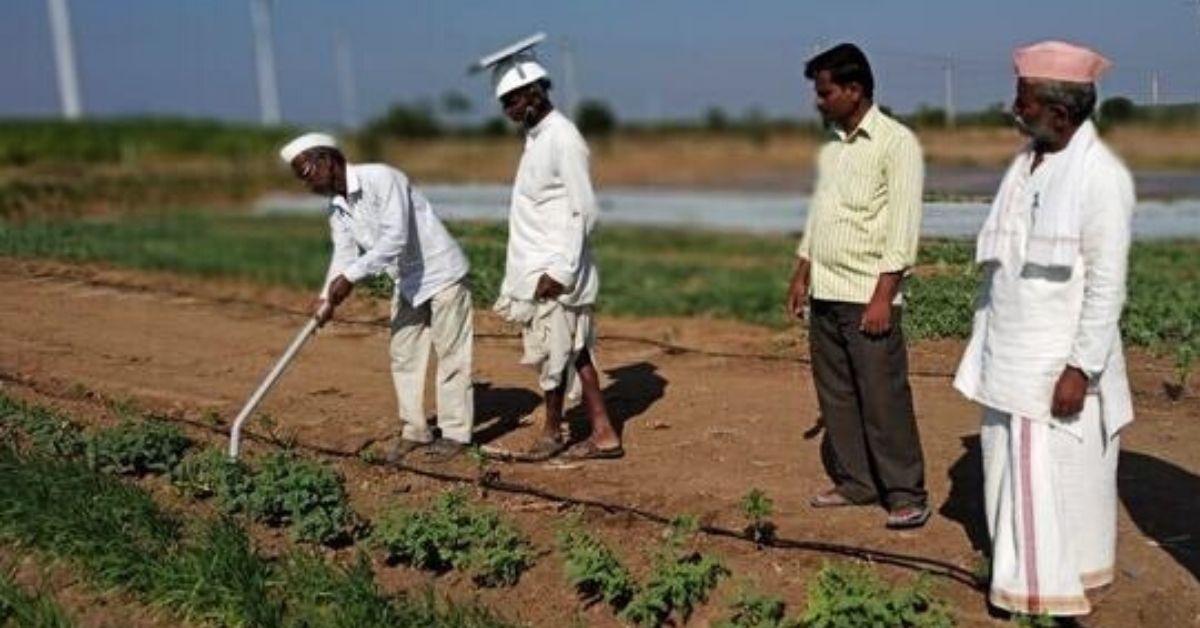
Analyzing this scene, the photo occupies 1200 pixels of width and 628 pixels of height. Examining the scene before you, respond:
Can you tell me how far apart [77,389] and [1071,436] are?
5.43 metres

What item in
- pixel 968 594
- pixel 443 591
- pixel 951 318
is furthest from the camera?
pixel 951 318

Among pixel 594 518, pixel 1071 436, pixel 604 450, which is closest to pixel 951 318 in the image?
pixel 604 450

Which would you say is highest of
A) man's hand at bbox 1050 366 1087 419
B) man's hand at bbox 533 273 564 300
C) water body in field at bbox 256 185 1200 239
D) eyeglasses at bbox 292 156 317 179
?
eyeglasses at bbox 292 156 317 179

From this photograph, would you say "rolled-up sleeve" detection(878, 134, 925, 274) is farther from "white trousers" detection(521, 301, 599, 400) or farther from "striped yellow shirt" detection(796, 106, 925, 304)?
"white trousers" detection(521, 301, 599, 400)

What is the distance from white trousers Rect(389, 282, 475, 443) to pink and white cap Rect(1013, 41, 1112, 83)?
A: 286cm

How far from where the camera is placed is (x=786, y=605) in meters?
4.11

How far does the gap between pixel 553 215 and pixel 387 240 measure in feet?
2.17

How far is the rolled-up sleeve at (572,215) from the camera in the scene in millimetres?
5277

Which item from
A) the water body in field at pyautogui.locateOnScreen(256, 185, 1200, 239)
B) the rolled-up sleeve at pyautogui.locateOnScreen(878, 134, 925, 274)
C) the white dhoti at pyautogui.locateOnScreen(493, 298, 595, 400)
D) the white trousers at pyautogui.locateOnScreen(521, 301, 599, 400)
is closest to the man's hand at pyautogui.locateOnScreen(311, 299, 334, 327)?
the white dhoti at pyautogui.locateOnScreen(493, 298, 595, 400)

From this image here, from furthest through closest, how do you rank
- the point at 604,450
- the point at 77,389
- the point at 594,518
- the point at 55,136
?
the point at 55,136
the point at 77,389
the point at 604,450
the point at 594,518

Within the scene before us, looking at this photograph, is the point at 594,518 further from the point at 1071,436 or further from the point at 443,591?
the point at 1071,436

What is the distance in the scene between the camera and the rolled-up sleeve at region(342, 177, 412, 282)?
17.7 feet

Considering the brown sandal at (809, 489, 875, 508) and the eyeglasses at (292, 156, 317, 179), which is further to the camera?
the eyeglasses at (292, 156, 317, 179)

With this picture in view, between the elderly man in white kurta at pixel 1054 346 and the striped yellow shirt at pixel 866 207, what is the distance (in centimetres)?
50
